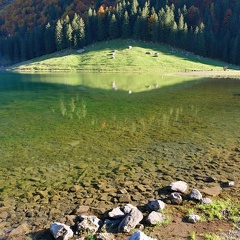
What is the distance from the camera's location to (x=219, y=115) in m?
30.3

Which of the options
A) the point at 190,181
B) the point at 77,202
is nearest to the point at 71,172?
the point at 77,202

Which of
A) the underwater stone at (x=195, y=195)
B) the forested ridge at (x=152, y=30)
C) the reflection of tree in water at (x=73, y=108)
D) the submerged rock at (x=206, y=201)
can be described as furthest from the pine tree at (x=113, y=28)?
the submerged rock at (x=206, y=201)

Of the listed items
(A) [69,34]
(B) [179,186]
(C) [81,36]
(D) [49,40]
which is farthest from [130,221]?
(D) [49,40]

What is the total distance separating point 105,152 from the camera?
18.8 metres

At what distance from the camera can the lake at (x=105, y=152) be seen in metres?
13.1

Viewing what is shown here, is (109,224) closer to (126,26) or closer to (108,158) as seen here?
(108,158)

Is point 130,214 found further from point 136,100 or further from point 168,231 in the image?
point 136,100

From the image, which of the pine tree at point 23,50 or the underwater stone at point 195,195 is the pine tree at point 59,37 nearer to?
the pine tree at point 23,50

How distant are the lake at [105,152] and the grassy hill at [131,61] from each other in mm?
70066

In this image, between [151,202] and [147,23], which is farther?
[147,23]

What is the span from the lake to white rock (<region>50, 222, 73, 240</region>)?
1121 mm

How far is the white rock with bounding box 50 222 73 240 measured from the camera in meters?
9.48

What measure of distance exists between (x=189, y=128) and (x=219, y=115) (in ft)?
23.0

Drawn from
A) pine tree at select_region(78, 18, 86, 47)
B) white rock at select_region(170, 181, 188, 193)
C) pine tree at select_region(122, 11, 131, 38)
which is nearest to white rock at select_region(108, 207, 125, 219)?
white rock at select_region(170, 181, 188, 193)
